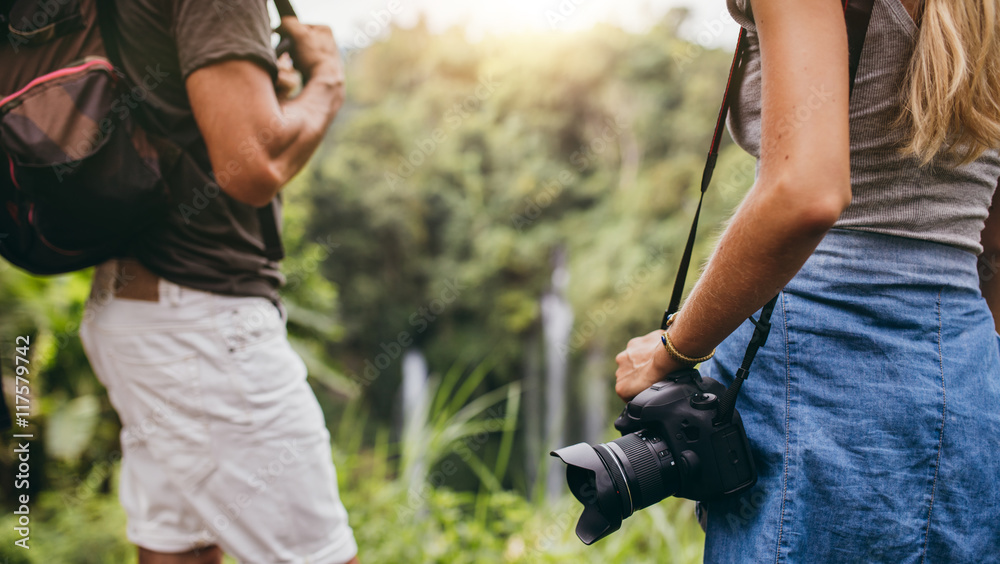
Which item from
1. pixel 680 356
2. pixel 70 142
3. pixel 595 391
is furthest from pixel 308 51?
pixel 595 391

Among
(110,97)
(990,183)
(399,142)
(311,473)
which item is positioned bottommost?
(399,142)

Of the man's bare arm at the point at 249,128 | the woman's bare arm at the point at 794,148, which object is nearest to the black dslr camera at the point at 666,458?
the woman's bare arm at the point at 794,148

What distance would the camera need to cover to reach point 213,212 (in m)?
1.22

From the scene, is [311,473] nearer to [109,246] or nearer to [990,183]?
[109,246]

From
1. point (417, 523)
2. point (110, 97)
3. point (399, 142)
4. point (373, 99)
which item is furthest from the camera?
point (373, 99)

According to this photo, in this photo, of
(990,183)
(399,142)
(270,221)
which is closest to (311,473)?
(270,221)

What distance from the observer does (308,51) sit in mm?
1375

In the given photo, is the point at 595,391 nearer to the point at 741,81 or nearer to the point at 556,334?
the point at 556,334

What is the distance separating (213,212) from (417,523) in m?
1.74

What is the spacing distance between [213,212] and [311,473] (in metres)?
0.56

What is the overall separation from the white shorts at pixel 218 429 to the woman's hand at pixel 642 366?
2.19 feet

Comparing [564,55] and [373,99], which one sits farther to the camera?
[373,99]

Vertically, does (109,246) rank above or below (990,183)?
below

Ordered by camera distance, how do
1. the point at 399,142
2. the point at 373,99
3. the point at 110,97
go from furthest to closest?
the point at 373,99
the point at 399,142
the point at 110,97
